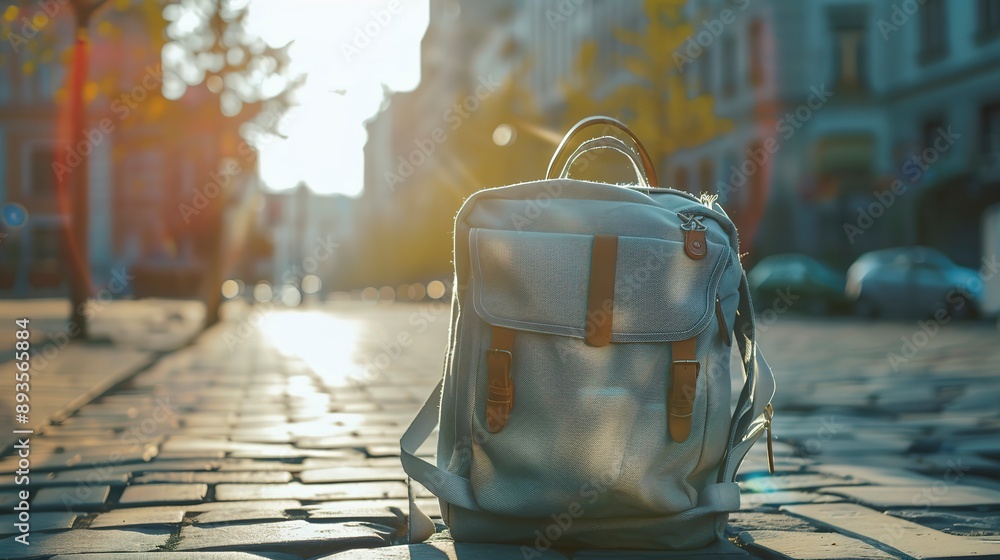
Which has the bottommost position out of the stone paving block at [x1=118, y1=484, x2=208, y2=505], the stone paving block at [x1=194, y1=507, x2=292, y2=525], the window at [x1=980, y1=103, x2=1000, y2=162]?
the stone paving block at [x1=118, y1=484, x2=208, y2=505]

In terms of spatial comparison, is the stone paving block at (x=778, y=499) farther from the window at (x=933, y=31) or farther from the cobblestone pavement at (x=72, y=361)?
the window at (x=933, y=31)

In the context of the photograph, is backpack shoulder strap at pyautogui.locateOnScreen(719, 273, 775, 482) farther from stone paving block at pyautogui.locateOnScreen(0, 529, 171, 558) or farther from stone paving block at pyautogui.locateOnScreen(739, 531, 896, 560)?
stone paving block at pyautogui.locateOnScreen(0, 529, 171, 558)

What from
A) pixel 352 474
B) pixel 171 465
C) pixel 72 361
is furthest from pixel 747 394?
pixel 72 361

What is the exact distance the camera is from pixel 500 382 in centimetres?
303

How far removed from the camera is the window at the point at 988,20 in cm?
2543

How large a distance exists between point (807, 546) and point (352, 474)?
1885 millimetres

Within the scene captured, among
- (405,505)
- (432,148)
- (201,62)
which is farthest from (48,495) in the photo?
(432,148)

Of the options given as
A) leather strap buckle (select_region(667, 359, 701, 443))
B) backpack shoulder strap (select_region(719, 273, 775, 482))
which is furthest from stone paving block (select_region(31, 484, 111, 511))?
backpack shoulder strap (select_region(719, 273, 775, 482))

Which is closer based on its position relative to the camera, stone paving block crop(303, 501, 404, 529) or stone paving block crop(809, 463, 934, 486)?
stone paving block crop(303, 501, 404, 529)

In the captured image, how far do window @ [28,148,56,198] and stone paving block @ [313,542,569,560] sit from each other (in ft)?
150

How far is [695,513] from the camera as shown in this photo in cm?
307

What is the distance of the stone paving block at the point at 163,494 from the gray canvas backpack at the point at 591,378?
1.10 metres

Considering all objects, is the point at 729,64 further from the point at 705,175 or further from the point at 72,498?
the point at 72,498

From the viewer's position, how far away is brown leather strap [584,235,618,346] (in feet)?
9.86
